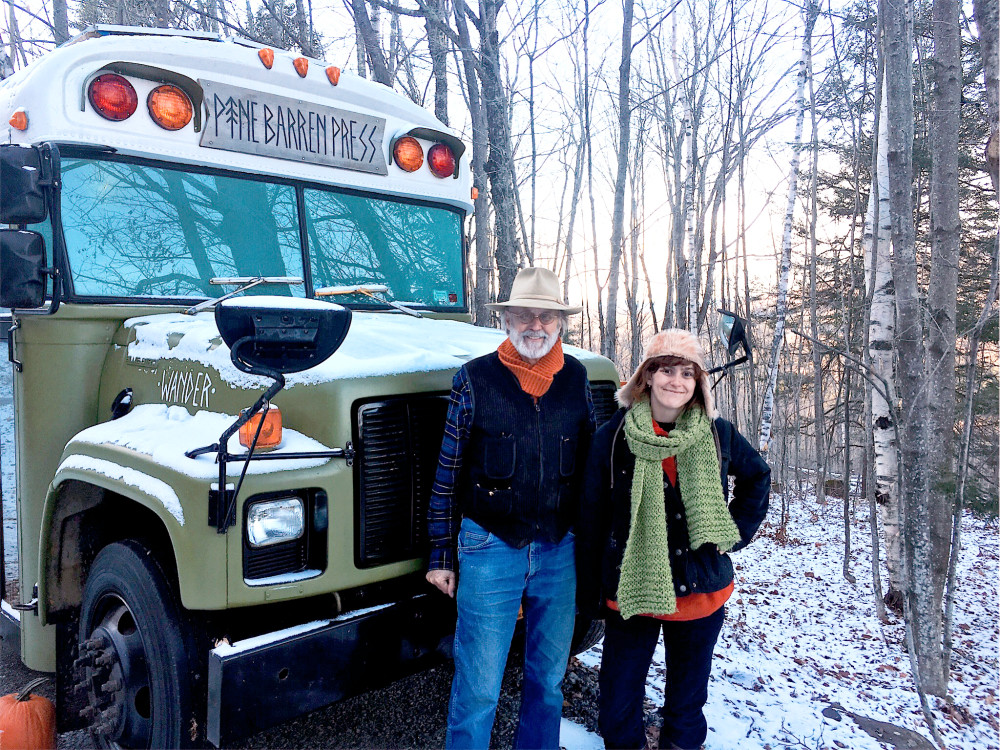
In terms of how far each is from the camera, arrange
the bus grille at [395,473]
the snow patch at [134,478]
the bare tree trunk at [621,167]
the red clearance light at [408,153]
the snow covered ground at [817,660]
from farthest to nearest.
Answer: the bare tree trunk at [621,167] < the red clearance light at [408,153] < the snow covered ground at [817,660] < the bus grille at [395,473] < the snow patch at [134,478]

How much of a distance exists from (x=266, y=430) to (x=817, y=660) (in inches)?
186

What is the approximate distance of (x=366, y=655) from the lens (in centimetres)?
220

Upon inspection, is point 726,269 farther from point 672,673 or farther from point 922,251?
point 672,673

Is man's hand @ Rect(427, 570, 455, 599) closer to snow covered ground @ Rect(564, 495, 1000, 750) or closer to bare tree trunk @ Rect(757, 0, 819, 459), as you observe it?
snow covered ground @ Rect(564, 495, 1000, 750)

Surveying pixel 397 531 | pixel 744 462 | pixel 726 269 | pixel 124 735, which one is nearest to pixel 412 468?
pixel 397 531

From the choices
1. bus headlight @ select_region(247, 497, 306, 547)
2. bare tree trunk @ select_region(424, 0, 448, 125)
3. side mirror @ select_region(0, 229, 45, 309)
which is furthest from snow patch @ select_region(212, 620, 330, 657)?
bare tree trunk @ select_region(424, 0, 448, 125)

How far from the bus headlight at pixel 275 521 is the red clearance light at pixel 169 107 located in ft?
5.75

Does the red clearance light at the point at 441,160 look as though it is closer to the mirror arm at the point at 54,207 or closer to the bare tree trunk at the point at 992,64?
the mirror arm at the point at 54,207

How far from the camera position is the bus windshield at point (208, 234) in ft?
8.97

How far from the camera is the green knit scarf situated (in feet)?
7.68

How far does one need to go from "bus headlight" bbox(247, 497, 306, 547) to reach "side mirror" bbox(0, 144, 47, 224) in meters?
1.41

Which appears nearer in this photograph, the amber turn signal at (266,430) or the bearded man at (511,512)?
the amber turn signal at (266,430)

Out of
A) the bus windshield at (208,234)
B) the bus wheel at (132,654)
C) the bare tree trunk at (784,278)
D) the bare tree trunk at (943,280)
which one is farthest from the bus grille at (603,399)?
the bare tree trunk at (784,278)

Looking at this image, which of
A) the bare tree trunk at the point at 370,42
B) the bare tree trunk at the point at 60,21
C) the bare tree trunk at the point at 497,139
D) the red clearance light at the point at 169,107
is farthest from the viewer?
the bare tree trunk at the point at 60,21
